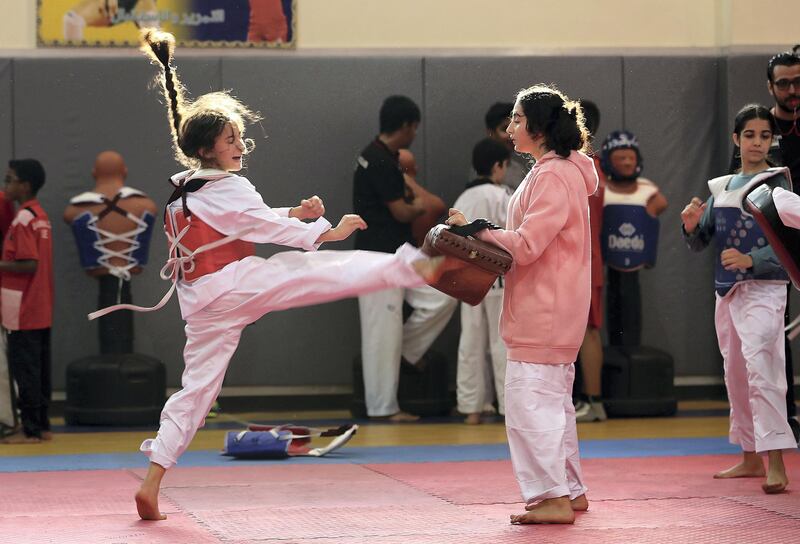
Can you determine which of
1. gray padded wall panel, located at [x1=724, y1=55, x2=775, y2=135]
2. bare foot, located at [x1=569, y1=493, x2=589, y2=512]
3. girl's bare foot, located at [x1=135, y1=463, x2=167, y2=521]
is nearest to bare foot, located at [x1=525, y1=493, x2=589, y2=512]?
bare foot, located at [x1=569, y1=493, x2=589, y2=512]

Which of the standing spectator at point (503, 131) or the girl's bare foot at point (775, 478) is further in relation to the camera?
the standing spectator at point (503, 131)

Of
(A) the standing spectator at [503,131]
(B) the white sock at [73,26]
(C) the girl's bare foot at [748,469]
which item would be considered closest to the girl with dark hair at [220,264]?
(C) the girl's bare foot at [748,469]

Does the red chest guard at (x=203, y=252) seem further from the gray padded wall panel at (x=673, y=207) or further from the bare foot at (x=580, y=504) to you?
the gray padded wall panel at (x=673, y=207)

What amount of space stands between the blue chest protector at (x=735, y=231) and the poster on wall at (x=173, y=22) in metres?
4.93

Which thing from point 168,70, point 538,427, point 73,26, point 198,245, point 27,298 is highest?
point 73,26

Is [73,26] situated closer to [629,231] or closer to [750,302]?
[629,231]

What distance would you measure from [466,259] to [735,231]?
1799mm

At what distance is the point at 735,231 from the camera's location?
570 cm

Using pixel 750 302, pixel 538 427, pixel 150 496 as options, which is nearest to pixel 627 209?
pixel 750 302

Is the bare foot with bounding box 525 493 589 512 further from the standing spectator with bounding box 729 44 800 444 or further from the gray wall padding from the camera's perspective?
the gray wall padding

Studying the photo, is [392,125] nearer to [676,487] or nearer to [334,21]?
[334,21]

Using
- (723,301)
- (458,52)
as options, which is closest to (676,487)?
(723,301)

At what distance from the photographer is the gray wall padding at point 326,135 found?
9430 millimetres

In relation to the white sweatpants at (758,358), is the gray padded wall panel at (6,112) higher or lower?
higher
